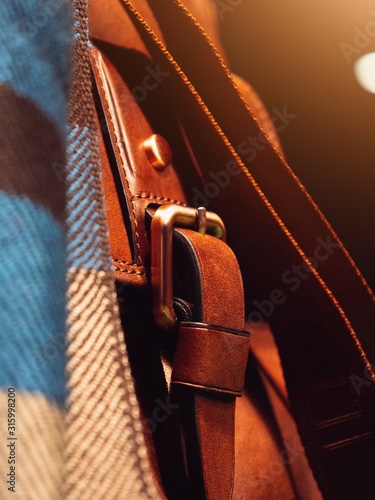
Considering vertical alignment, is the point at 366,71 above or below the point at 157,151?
above

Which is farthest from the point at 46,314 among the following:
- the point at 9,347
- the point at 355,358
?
the point at 355,358

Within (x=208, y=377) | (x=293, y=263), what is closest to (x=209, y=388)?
(x=208, y=377)

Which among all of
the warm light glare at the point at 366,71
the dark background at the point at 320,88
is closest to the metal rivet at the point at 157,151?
the dark background at the point at 320,88

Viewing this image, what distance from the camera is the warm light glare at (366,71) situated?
2.76 feet

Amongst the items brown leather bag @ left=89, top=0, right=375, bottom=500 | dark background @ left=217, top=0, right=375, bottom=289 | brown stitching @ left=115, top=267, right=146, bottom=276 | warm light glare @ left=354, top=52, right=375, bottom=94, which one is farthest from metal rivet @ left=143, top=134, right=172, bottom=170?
warm light glare @ left=354, top=52, right=375, bottom=94

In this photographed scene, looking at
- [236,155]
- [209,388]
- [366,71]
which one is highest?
[366,71]

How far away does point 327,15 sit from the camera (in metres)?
0.85

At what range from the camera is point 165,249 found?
0.46 meters

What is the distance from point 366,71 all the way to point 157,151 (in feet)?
1.48

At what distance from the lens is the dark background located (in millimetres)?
818

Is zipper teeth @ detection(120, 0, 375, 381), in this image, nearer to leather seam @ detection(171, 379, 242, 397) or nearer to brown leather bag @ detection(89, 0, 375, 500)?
brown leather bag @ detection(89, 0, 375, 500)

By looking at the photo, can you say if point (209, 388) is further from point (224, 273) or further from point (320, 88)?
point (320, 88)

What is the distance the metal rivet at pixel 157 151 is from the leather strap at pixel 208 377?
0.10 meters

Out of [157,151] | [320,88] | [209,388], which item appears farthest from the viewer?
[320,88]
